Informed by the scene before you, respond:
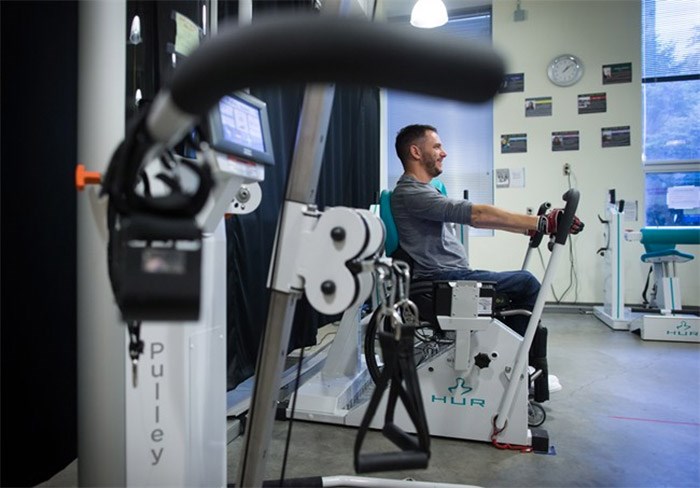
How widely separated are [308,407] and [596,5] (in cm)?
513

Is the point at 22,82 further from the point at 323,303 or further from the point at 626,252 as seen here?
the point at 626,252

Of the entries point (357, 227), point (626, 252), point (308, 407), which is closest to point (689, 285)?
point (626, 252)

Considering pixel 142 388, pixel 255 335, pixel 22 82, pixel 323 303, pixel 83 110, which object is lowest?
pixel 255 335

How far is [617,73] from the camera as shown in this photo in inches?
189

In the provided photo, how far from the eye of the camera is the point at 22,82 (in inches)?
51.6

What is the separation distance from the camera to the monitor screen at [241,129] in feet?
2.79

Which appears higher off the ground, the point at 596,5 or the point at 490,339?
the point at 596,5

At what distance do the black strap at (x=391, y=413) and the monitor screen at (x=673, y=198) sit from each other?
510 cm

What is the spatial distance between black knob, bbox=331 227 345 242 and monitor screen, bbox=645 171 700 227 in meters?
5.03

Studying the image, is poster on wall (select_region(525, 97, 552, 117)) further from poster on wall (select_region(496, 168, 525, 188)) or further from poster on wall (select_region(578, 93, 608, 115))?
poster on wall (select_region(496, 168, 525, 188))

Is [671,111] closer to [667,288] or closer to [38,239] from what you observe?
[667,288]

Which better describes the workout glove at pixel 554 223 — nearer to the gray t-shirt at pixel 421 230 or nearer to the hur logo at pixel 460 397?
the gray t-shirt at pixel 421 230

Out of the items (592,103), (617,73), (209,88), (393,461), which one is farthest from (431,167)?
(617,73)

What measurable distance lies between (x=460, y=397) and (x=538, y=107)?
4.11 metres
